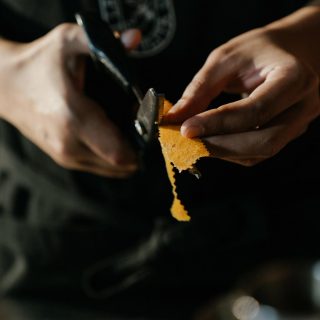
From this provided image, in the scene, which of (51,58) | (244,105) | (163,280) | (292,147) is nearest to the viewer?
(244,105)

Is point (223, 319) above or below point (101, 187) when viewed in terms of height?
below

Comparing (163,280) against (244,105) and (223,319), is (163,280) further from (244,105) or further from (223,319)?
(244,105)

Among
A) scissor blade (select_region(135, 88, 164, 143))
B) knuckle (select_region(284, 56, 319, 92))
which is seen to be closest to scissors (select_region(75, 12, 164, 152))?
scissor blade (select_region(135, 88, 164, 143))

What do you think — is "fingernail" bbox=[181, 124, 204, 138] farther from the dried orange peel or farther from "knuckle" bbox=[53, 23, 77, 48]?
"knuckle" bbox=[53, 23, 77, 48]

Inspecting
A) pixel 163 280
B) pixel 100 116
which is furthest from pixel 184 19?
pixel 163 280

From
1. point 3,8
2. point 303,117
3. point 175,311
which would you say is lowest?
point 175,311
